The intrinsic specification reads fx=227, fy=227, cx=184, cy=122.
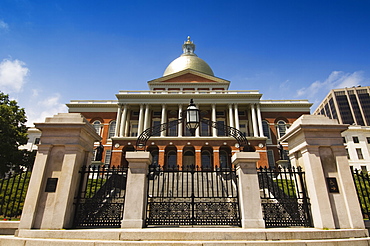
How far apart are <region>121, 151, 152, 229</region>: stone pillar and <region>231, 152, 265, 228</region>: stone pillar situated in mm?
2715

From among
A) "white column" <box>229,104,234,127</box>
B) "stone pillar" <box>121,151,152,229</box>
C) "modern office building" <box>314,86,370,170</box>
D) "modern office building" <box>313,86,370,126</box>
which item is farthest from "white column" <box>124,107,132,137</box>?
"modern office building" <box>313,86,370,126</box>

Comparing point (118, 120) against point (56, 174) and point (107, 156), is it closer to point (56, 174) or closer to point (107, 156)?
point (107, 156)

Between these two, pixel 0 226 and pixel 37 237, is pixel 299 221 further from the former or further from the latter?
pixel 0 226

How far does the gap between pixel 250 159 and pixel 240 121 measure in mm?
33640

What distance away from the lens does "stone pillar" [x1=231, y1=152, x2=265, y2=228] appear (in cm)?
605

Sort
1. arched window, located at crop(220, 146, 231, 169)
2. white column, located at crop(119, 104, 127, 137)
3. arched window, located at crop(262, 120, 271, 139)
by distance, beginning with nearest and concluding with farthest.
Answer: arched window, located at crop(220, 146, 231, 169)
white column, located at crop(119, 104, 127, 137)
arched window, located at crop(262, 120, 271, 139)

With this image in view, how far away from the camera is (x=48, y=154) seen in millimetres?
6516

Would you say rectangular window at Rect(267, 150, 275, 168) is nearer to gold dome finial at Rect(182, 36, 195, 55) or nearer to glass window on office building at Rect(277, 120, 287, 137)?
glass window on office building at Rect(277, 120, 287, 137)

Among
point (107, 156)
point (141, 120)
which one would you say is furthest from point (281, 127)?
point (107, 156)

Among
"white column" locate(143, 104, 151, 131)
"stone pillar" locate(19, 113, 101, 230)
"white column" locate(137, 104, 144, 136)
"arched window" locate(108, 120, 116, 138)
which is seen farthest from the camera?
"arched window" locate(108, 120, 116, 138)

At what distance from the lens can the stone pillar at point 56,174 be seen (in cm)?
598

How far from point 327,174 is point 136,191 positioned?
5.42 m

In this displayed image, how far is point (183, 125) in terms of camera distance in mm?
38531

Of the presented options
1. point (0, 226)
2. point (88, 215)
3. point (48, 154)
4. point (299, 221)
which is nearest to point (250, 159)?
point (299, 221)
